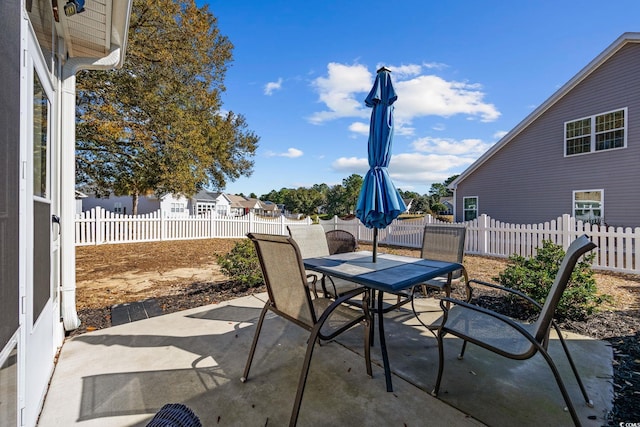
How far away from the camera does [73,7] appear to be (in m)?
2.09

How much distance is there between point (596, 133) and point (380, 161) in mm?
10255

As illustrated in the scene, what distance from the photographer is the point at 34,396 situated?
62.8 inches

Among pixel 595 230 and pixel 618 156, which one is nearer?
pixel 595 230

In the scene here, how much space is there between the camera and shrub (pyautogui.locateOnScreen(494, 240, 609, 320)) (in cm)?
314

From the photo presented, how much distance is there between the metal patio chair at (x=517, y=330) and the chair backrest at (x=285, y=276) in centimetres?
96

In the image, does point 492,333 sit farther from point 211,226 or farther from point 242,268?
point 211,226

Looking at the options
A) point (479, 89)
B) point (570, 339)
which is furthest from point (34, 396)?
point (479, 89)

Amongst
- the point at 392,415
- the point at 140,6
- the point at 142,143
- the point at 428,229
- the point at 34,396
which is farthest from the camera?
the point at 142,143

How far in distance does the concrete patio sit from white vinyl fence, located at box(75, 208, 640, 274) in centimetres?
242

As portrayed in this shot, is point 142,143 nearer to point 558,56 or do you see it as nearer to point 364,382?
point 364,382

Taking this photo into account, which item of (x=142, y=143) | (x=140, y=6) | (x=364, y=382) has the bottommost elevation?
(x=364, y=382)

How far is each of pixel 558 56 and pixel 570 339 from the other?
370 inches

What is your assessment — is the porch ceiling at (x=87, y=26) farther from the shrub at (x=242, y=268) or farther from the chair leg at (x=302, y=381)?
the shrub at (x=242, y=268)

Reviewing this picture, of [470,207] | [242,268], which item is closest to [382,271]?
[242,268]
